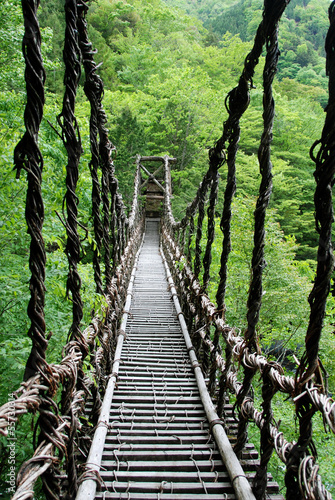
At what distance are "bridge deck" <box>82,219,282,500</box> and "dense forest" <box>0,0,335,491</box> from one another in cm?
74

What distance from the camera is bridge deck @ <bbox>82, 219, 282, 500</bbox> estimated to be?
1398 mm

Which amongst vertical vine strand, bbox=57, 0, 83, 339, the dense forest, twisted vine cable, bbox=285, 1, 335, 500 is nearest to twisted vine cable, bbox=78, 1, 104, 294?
the dense forest

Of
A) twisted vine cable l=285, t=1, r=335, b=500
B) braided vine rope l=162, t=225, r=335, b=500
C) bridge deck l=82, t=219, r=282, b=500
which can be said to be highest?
twisted vine cable l=285, t=1, r=335, b=500

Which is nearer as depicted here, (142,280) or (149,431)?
(149,431)

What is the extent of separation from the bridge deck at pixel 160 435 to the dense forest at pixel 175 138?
0.74 meters

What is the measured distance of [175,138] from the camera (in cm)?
1410

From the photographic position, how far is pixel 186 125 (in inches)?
531

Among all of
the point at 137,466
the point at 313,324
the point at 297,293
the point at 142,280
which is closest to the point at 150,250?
the point at 142,280

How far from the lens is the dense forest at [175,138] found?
→ 3.12 metres

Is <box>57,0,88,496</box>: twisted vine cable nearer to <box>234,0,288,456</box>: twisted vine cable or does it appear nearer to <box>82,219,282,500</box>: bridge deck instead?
<box>82,219,282,500</box>: bridge deck

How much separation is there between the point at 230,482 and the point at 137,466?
453 mm

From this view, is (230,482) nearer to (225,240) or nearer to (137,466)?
(137,466)

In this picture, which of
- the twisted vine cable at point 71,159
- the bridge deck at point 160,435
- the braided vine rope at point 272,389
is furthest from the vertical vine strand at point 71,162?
the braided vine rope at point 272,389

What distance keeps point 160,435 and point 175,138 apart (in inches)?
543
